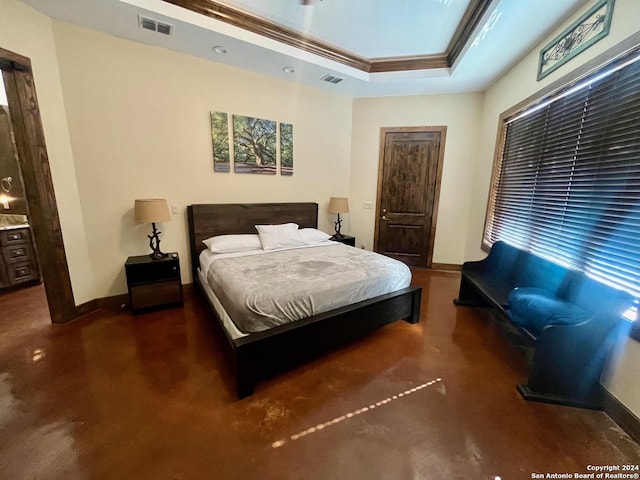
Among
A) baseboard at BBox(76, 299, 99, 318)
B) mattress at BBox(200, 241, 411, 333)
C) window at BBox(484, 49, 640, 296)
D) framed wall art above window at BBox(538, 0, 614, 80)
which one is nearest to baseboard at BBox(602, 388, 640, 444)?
window at BBox(484, 49, 640, 296)

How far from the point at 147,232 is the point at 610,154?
13.9ft

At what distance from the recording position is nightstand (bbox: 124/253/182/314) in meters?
2.74

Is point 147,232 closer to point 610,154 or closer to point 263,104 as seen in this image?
point 263,104

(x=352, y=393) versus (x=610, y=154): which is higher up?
(x=610, y=154)

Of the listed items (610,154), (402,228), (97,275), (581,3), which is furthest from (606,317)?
(97,275)

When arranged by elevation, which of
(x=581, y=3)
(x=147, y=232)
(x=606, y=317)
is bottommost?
(x=606, y=317)

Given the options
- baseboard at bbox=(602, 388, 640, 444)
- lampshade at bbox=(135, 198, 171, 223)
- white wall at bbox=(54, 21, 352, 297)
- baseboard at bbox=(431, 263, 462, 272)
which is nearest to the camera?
baseboard at bbox=(602, 388, 640, 444)

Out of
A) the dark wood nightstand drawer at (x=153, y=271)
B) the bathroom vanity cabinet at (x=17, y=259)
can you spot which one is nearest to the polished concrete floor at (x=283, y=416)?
the dark wood nightstand drawer at (x=153, y=271)

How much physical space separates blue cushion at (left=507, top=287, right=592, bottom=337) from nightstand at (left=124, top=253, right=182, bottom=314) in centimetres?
321

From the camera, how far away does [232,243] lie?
10.1 feet

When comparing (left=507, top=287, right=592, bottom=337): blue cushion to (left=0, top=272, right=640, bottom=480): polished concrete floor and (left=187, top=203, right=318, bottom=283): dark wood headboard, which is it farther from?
(left=187, top=203, right=318, bottom=283): dark wood headboard

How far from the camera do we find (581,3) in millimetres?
2043

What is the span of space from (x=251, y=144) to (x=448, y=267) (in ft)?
12.1

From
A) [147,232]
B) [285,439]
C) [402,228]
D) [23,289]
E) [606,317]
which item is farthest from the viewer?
[402,228]
